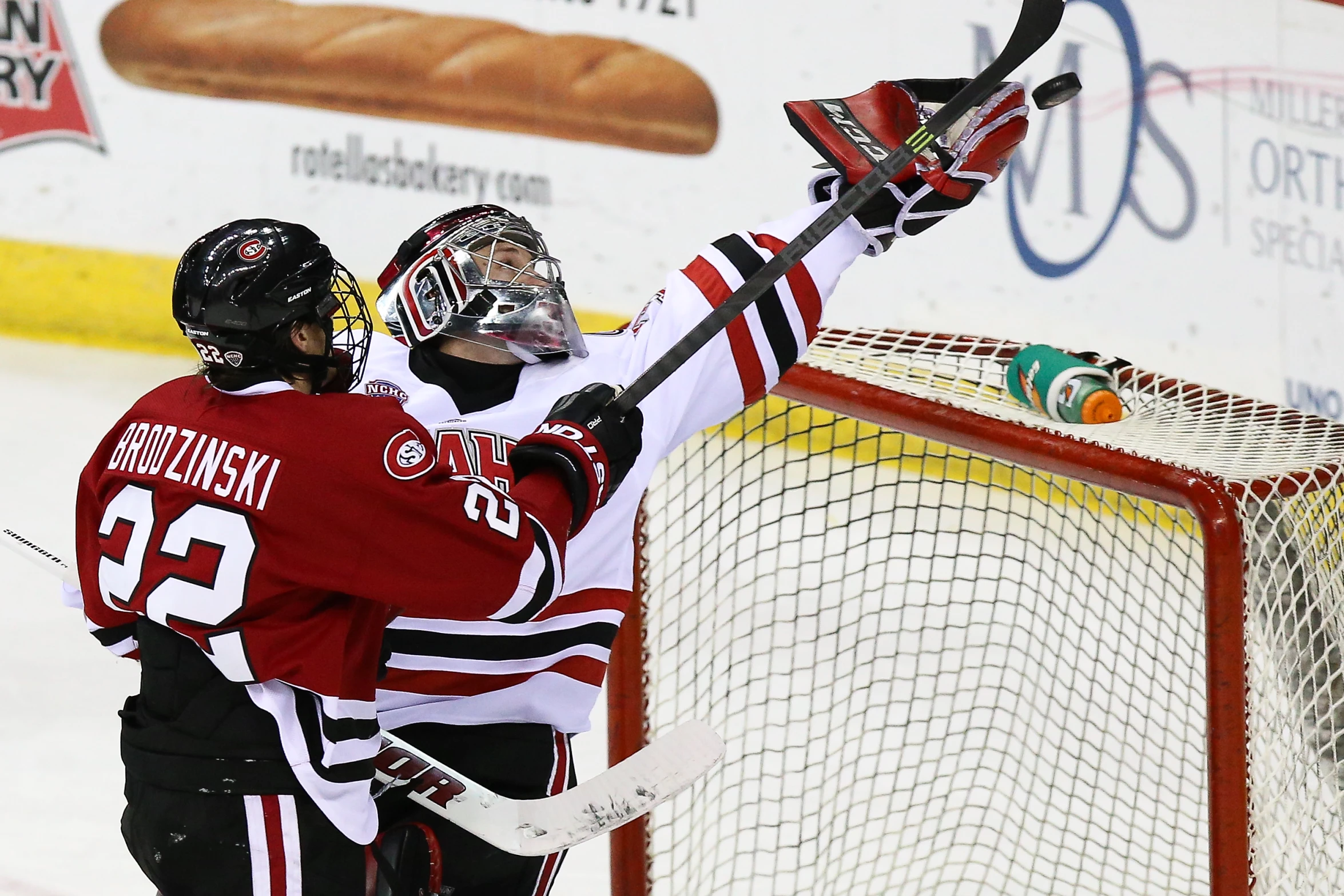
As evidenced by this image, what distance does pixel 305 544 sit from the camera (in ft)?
5.12

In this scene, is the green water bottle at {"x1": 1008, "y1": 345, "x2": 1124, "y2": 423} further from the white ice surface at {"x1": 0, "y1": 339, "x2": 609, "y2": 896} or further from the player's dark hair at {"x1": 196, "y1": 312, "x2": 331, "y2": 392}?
the white ice surface at {"x1": 0, "y1": 339, "x2": 609, "y2": 896}

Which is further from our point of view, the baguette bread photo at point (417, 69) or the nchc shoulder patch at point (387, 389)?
the baguette bread photo at point (417, 69)

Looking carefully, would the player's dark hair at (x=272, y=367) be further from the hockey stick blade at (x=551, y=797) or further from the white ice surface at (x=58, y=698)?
the white ice surface at (x=58, y=698)

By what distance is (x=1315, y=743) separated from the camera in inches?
77.1

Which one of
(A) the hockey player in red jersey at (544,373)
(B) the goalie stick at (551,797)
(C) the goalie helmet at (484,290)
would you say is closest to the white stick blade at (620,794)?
(B) the goalie stick at (551,797)

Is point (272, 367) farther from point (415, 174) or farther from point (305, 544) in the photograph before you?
point (415, 174)

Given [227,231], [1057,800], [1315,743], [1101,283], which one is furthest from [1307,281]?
[227,231]

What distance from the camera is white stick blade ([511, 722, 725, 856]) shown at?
1.81 metres

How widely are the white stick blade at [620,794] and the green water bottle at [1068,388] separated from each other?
662 millimetres

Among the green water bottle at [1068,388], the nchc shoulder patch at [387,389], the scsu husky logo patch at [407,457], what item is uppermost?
the scsu husky logo patch at [407,457]

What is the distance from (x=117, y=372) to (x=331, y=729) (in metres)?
3.76

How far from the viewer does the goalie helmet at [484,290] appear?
1.97 m

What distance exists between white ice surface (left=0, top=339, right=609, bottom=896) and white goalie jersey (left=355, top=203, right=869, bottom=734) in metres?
1.05

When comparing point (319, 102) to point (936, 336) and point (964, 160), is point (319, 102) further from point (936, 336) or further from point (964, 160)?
point (964, 160)
